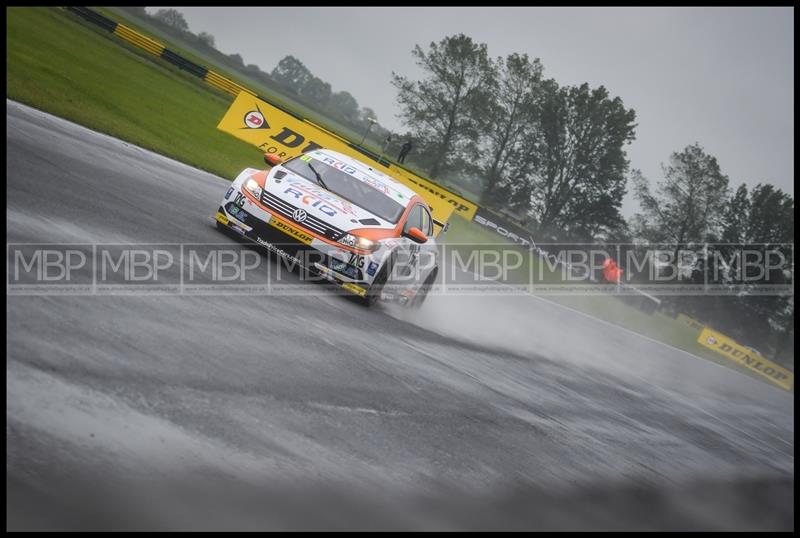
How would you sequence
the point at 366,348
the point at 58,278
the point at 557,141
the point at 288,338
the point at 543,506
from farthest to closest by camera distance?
the point at 557,141, the point at 366,348, the point at 288,338, the point at 58,278, the point at 543,506

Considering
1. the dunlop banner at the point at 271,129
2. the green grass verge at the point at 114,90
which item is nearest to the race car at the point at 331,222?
the green grass verge at the point at 114,90

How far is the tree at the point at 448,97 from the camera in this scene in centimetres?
6334

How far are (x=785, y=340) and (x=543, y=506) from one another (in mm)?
53358

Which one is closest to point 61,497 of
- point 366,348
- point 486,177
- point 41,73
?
point 366,348

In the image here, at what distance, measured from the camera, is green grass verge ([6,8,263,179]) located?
18.1m

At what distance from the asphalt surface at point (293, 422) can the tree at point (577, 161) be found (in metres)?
51.9

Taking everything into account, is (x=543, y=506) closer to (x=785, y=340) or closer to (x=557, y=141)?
(x=785, y=340)

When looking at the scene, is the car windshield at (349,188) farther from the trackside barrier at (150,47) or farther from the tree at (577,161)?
the tree at (577,161)

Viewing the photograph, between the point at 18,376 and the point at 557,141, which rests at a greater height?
the point at 557,141

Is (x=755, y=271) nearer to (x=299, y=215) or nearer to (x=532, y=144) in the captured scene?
(x=532, y=144)

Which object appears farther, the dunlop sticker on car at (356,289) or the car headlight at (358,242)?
the dunlop sticker on car at (356,289)

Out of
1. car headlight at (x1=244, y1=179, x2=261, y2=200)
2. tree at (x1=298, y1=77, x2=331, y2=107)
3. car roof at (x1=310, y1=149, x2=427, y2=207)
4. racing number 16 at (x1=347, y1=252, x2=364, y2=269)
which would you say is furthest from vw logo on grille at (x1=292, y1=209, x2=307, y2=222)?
tree at (x1=298, y1=77, x2=331, y2=107)

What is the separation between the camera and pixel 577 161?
6319cm

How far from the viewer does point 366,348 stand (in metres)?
7.93
